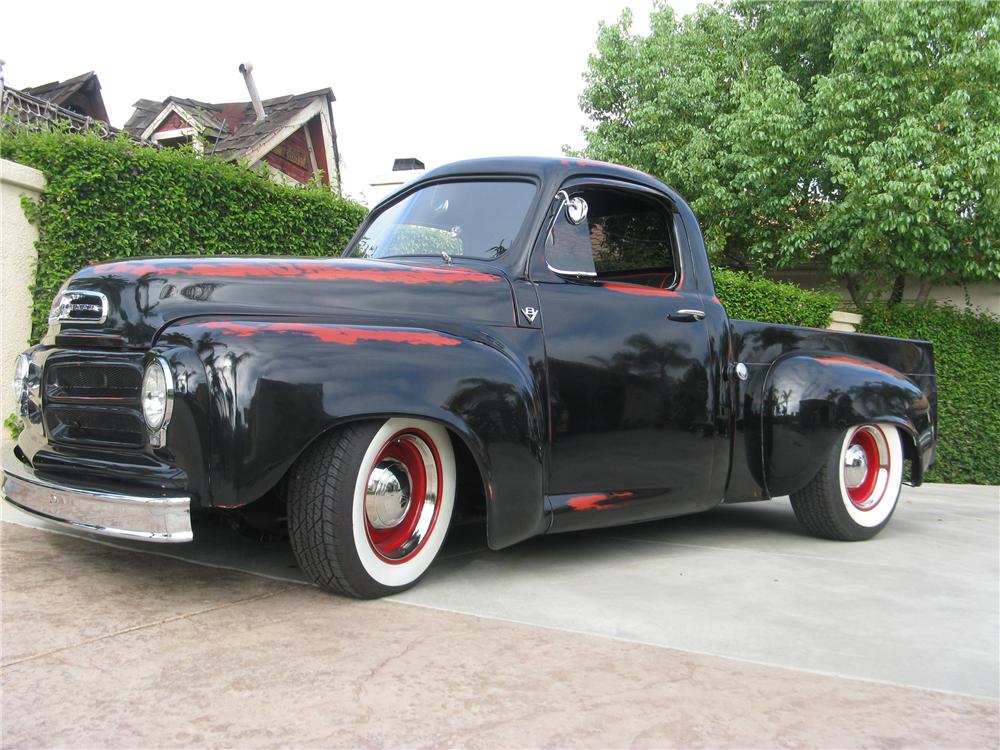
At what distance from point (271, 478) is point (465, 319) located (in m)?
0.97

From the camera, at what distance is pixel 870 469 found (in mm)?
4656

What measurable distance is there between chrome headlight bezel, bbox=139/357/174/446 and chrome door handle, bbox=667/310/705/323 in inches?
85.7

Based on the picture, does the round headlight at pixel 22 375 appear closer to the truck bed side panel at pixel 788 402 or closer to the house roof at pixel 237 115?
the truck bed side panel at pixel 788 402

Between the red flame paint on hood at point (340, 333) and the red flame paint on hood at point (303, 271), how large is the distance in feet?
0.85

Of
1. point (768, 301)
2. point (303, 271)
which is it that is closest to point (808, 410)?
point (303, 271)

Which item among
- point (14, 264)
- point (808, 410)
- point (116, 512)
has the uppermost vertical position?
point (14, 264)

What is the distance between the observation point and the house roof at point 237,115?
1642cm

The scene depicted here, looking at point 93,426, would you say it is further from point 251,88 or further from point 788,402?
point 251,88

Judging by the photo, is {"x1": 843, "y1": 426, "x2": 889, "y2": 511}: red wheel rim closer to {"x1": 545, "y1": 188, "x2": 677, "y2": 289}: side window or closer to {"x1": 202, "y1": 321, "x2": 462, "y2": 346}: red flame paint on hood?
{"x1": 545, "y1": 188, "x2": 677, "y2": 289}: side window

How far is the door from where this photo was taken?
3.38 m

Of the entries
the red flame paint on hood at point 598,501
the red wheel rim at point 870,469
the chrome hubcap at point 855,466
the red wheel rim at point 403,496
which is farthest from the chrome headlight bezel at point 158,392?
the red wheel rim at point 870,469

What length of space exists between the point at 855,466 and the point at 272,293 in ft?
10.5

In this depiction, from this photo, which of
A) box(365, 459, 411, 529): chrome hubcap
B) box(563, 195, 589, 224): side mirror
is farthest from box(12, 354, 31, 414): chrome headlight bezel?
box(563, 195, 589, 224): side mirror

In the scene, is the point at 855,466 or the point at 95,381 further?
the point at 855,466
